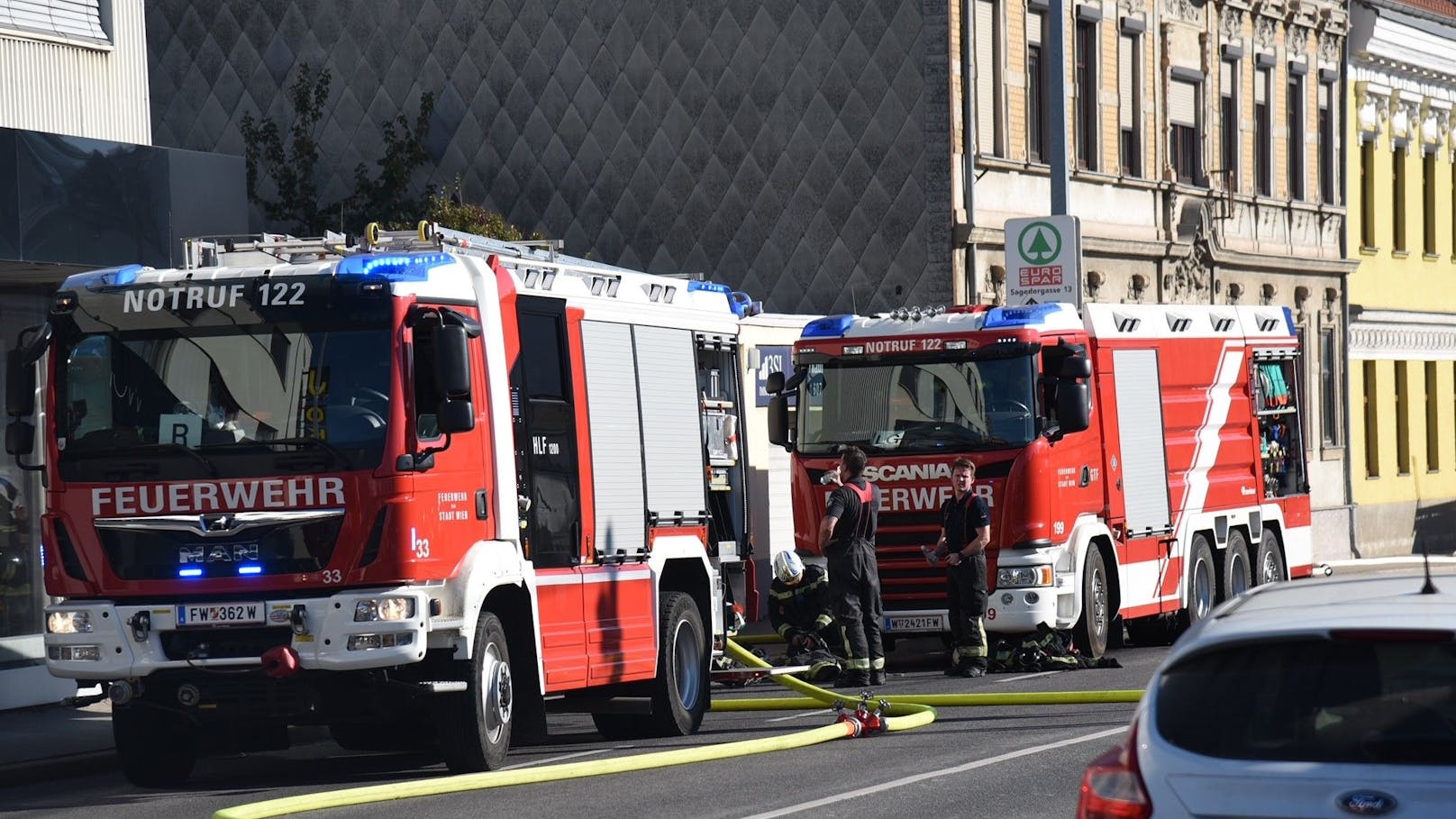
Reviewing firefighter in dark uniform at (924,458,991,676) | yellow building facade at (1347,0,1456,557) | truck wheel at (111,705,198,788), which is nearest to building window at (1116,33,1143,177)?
yellow building facade at (1347,0,1456,557)

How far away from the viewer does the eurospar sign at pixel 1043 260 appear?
24328 mm

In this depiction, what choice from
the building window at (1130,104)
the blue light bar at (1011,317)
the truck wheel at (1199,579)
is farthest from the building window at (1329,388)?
the blue light bar at (1011,317)

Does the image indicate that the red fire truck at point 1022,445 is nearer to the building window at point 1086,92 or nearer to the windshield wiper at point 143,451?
the windshield wiper at point 143,451

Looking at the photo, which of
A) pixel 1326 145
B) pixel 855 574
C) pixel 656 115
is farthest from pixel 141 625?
pixel 1326 145

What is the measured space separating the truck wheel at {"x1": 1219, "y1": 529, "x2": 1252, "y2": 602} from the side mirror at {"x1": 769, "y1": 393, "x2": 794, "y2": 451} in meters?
5.63

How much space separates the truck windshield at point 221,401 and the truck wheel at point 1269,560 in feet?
46.2

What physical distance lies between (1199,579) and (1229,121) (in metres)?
16.4

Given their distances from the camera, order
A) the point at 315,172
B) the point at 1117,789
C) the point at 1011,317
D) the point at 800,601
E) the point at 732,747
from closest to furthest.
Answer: the point at 1117,789 → the point at 732,747 → the point at 1011,317 → the point at 800,601 → the point at 315,172

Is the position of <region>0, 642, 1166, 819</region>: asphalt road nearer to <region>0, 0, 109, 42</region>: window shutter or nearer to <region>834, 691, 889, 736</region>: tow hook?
<region>834, 691, 889, 736</region>: tow hook

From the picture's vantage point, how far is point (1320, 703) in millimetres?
6012

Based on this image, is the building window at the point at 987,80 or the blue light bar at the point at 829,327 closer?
the blue light bar at the point at 829,327

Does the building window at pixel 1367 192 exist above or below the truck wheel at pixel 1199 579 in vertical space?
above

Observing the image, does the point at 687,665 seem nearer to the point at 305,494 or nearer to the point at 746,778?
the point at 746,778

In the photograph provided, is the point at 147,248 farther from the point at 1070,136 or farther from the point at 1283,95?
the point at 1283,95
